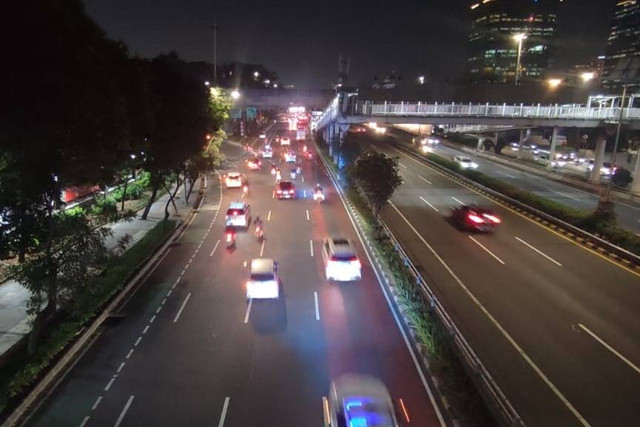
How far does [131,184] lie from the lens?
150 feet

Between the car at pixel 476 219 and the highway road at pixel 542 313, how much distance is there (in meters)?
0.74

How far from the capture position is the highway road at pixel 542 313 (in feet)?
46.4

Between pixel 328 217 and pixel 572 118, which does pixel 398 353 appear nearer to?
pixel 328 217

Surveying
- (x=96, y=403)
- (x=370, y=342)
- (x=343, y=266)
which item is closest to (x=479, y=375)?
(x=370, y=342)

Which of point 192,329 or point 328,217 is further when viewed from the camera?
point 328,217

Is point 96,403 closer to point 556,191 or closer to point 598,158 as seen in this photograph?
point 556,191

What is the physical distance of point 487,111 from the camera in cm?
5669

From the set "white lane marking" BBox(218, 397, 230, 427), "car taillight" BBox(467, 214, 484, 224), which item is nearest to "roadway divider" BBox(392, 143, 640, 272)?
"car taillight" BBox(467, 214, 484, 224)

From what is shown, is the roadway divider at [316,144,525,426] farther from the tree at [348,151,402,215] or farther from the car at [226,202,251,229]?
the car at [226,202,251,229]

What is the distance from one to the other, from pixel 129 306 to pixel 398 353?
1128 centimetres

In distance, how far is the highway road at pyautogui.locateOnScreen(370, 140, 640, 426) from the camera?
14133mm

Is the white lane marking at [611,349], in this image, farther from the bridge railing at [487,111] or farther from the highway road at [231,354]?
the bridge railing at [487,111]

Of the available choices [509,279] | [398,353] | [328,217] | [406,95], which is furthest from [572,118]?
[398,353]

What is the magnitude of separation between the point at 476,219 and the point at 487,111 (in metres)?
28.4
